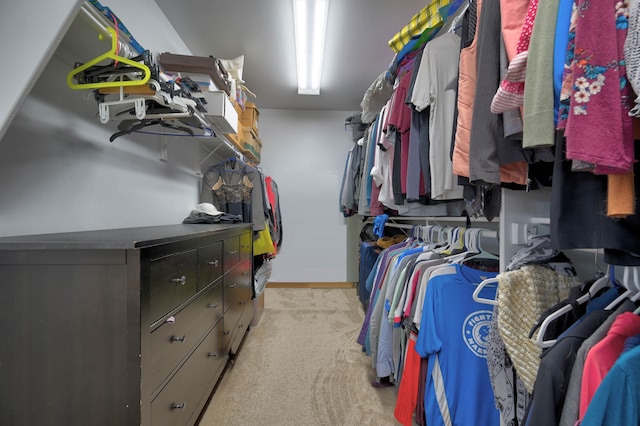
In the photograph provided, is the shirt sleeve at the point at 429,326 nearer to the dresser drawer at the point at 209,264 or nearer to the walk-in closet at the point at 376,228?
the walk-in closet at the point at 376,228

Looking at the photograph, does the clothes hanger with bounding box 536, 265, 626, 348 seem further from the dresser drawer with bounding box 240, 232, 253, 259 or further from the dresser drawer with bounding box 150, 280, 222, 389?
the dresser drawer with bounding box 240, 232, 253, 259

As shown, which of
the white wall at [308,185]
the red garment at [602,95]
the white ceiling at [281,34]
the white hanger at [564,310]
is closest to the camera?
the red garment at [602,95]

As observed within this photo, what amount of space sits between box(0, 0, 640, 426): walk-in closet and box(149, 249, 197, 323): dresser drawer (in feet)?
0.03

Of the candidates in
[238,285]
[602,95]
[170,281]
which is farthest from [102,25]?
[238,285]

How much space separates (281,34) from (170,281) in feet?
6.69

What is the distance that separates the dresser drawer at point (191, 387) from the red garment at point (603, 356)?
1096 mm

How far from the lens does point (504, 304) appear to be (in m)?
0.72

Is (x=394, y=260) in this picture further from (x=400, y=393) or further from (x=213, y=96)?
(x=213, y=96)

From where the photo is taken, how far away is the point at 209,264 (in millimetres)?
1326

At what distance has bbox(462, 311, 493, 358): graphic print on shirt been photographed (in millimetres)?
1001

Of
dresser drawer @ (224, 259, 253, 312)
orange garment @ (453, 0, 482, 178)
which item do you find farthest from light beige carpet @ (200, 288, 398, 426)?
orange garment @ (453, 0, 482, 178)

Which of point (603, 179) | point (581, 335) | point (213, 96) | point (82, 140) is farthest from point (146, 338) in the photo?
point (213, 96)

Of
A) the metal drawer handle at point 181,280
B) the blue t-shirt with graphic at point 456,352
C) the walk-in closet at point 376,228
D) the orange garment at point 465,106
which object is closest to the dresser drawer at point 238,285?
the walk-in closet at point 376,228

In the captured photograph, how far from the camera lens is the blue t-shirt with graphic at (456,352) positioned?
975 mm
